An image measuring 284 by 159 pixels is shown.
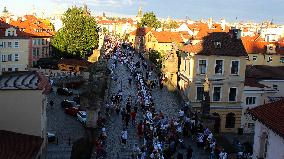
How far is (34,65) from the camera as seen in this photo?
82.8m

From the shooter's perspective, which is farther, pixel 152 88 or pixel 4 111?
pixel 152 88

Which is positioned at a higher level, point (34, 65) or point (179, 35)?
point (179, 35)

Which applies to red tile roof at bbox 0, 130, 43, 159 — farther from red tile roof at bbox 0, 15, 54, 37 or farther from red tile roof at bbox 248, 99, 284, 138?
red tile roof at bbox 0, 15, 54, 37

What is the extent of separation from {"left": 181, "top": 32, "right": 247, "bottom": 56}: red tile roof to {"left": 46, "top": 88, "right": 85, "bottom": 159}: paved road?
43.9 feet

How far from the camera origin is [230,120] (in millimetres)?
46656

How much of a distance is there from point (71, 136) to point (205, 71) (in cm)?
1519

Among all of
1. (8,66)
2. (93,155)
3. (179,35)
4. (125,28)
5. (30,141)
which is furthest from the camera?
(125,28)

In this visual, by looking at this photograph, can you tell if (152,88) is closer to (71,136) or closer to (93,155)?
(71,136)

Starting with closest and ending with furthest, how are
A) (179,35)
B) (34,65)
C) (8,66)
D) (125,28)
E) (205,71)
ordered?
1. (205,71)
2. (8,66)
3. (34,65)
4. (179,35)
5. (125,28)

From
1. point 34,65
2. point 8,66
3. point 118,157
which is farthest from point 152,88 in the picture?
point 34,65

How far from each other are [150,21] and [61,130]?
286 ft

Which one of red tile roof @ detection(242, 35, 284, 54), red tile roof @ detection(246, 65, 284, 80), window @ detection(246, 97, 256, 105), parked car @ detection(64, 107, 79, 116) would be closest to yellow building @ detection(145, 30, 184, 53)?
red tile roof @ detection(242, 35, 284, 54)

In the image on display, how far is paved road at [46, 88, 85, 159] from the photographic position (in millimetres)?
31044

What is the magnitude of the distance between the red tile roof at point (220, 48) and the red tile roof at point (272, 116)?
2357 centimetres
